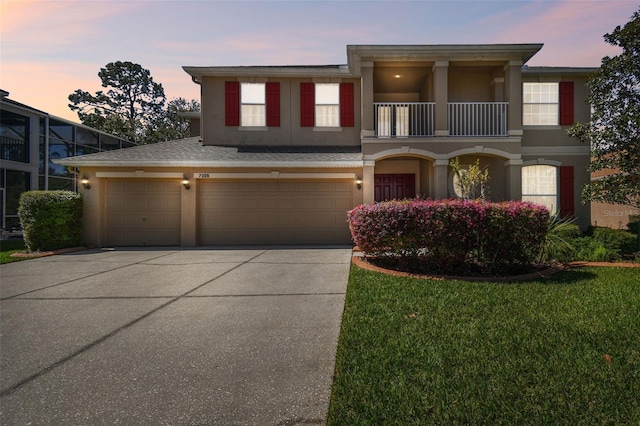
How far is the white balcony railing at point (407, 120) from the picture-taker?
447 inches

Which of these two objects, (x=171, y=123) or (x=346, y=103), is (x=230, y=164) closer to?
(x=346, y=103)

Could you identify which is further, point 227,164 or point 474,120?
point 474,120

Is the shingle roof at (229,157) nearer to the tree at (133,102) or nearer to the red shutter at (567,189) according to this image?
the red shutter at (567,189)

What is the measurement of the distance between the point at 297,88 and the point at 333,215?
5079mm

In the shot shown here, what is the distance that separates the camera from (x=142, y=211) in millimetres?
11289

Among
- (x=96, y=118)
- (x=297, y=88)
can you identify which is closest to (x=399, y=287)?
(x=297, y=88)

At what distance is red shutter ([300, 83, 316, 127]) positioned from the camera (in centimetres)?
1209

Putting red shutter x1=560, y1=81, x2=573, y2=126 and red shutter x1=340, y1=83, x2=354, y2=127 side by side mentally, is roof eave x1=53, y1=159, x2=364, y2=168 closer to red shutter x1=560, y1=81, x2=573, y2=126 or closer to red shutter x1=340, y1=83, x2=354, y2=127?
red shutter x1=340, y1=83, x2=354, y2=127

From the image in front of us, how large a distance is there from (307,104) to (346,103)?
1480mm

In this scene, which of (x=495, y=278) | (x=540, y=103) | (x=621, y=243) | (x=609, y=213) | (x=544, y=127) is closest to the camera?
(x=495, y=278)

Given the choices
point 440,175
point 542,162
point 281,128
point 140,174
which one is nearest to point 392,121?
point 440,175

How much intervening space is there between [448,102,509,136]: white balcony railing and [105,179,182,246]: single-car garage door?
1004 centimetres

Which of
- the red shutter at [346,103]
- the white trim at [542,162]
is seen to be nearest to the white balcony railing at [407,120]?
the red shutter at [346,103]

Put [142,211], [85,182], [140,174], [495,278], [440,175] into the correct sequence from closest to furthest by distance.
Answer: [495,278] → [440,175] → [85,182] → [140,174] → [142,211]
